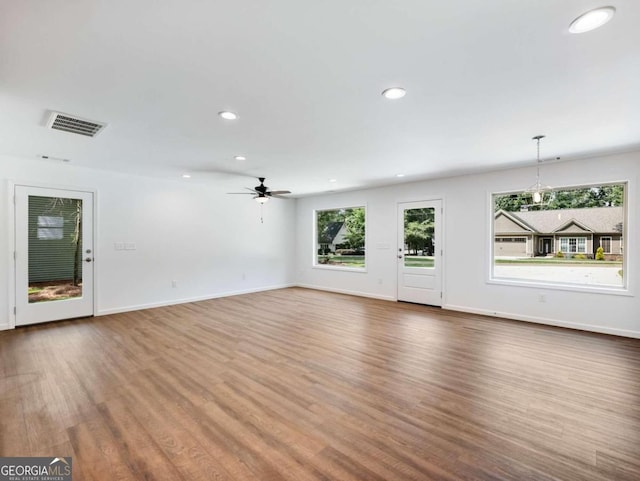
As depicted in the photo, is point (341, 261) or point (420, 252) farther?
point (341, 261)

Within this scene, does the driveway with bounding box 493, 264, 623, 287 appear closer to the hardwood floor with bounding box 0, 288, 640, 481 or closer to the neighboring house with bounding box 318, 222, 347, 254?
the hardwood floor with bounding box 0, 288, 640, 481

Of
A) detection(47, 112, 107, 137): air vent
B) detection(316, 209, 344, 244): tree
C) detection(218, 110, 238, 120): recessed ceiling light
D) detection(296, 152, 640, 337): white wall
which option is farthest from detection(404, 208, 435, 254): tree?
detection(47, 112, 107, 137): air vent

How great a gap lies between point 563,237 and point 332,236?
4.83 meters

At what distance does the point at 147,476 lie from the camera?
5.65 ft

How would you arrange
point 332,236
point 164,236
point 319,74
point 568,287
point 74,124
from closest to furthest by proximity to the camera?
1. point 319,74
2. point 74,124
3. point 568,287
4. point 164,236
5. point 332,236

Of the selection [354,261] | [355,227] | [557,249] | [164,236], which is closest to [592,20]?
A: [557,249]

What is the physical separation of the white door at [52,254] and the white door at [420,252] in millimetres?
5914

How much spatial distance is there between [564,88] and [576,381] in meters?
2.63

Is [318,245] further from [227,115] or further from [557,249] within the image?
[227,115]

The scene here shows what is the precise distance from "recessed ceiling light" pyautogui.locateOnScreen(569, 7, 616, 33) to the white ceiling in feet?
0.14

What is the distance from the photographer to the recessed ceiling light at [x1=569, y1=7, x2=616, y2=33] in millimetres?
1568

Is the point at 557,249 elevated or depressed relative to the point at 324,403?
elevated

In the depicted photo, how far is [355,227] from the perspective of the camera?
7.57 m

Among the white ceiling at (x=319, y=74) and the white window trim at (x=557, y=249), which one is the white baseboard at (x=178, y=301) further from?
the white window trim at (x=557, y=249)
